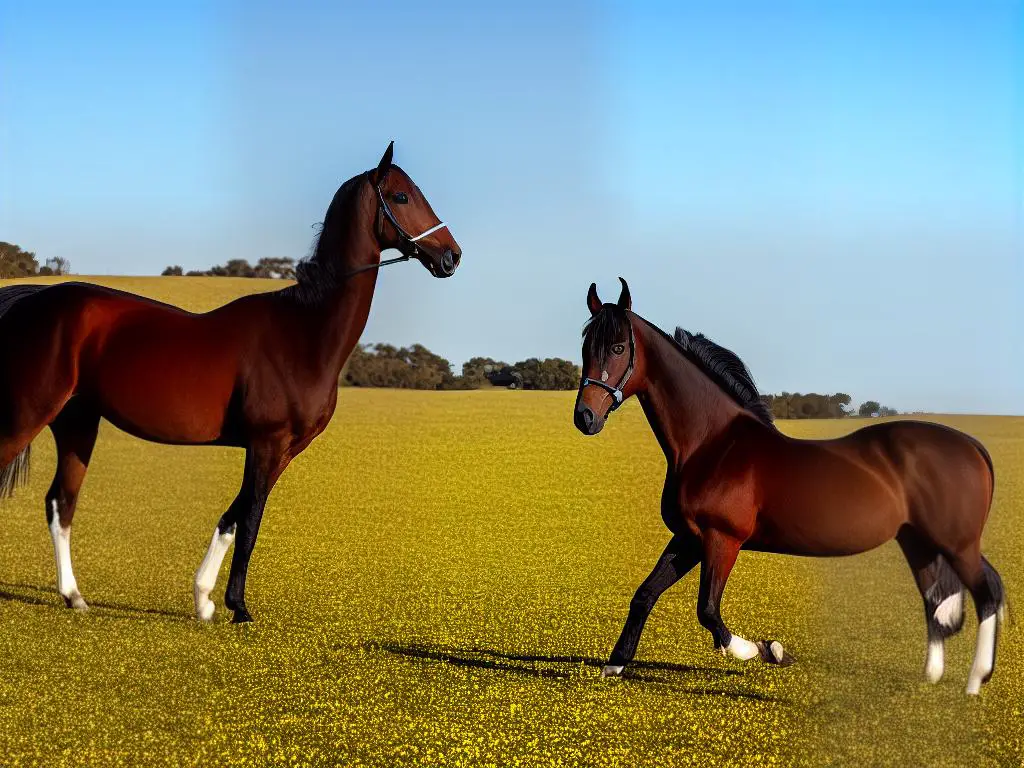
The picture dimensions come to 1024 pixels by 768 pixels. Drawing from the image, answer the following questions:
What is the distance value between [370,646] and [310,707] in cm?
178

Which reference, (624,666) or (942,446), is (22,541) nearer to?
(624,666)

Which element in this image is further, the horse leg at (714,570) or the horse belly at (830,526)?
the horse leg at (714,570)

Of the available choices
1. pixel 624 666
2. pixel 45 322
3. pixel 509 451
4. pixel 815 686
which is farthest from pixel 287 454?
pixel 509 451

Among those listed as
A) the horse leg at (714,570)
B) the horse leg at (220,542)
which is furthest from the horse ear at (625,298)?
the horse leg at (220,542)

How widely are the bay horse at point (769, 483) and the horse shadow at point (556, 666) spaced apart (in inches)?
15.1

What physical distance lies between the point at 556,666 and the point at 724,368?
235 cm

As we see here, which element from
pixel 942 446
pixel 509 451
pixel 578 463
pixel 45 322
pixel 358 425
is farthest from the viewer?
pixel 358 425

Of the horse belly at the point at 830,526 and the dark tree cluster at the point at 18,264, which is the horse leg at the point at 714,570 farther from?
the dark tree cluster at the point at 18,264

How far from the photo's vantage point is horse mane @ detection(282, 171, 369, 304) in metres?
8.61

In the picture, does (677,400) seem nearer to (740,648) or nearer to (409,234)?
(740,648)

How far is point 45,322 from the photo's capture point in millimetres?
9094

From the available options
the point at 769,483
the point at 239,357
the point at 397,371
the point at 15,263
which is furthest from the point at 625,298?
the point at 15,263

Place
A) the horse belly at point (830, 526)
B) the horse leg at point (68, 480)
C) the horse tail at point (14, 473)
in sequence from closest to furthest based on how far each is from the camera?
the horse belly at point (830, 526) → the horse leg at point (68, 480) → the horse tail at point (14, 473)

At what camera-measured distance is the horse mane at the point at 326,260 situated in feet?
A: 28.2
